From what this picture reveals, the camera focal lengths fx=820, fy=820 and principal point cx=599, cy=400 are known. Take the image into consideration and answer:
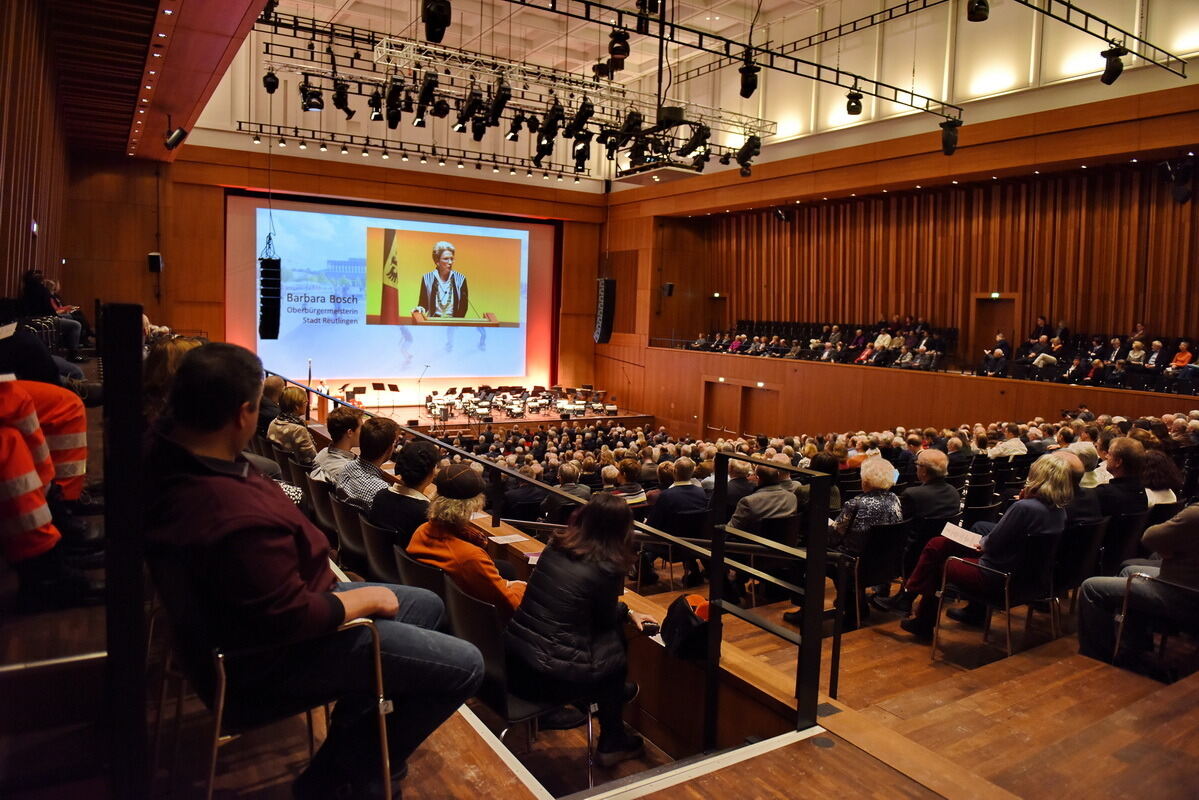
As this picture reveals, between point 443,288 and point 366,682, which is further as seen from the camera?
point 443,288

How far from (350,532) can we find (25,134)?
5650mm

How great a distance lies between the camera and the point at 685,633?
3057 mm

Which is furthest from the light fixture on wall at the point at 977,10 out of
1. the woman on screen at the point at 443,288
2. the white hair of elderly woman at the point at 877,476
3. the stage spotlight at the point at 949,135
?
the woman on screen at the point at 443,288

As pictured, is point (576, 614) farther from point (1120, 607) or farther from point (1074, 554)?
point (1074, 554)

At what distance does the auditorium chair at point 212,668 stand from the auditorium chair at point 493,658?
70cm

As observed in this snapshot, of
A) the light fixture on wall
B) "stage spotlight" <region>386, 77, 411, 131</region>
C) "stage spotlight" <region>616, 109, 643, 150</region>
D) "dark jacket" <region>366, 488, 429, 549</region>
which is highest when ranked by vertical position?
the light fixture on wall

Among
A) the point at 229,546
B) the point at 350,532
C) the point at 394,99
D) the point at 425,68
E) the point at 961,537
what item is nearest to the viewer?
the point at 229,546

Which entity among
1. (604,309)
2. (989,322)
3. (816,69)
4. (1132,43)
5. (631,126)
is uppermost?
(816,69)

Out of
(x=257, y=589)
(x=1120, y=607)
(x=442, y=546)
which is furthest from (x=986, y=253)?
(x=257, y=589)

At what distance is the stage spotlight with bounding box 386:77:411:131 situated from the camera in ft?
40.0

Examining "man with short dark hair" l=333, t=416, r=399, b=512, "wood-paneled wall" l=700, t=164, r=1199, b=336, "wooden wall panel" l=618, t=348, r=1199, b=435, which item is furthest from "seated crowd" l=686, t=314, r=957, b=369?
"man with short dark hair" l=333, t=416, r=399, b=512

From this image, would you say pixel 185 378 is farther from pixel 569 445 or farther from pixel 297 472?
pixel 569 445

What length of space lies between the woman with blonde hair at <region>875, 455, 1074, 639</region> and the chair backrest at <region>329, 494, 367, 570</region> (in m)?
2.87

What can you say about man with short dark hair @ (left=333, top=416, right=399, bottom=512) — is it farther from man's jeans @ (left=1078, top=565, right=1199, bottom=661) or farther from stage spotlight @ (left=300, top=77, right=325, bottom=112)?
stage spotlight @ (left=300, top=77, right=325, bottom=112)
